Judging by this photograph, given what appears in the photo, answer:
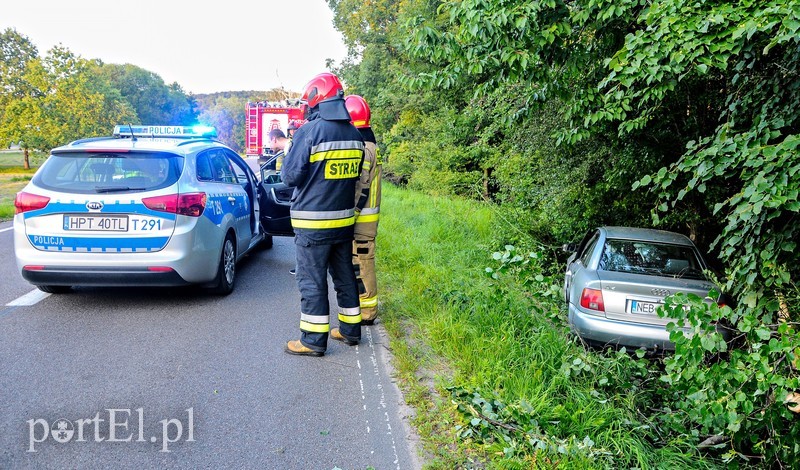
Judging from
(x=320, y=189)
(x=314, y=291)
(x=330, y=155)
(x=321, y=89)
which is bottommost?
(x=314, y=291)

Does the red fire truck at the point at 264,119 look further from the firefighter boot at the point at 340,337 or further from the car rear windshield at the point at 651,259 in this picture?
the car rear windshield at the point at 651,259

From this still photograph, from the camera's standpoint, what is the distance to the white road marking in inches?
216

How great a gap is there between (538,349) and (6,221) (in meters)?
11.7

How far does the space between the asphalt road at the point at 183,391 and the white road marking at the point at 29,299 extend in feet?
0.09

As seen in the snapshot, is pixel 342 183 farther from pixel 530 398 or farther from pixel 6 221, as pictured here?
pixel 6 221

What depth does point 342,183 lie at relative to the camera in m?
4.43

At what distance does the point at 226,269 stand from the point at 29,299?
1.95 meters

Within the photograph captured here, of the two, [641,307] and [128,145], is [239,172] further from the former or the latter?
[641,307]

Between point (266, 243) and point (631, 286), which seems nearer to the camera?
point (631, 286)

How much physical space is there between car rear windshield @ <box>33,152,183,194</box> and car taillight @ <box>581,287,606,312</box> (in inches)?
158

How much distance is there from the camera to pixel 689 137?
6.26 metres

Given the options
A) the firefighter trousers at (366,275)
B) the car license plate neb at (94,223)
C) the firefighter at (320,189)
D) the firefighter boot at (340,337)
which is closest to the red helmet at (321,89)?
the firefighter at (320,189)

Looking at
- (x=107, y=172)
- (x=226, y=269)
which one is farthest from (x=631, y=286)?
(x=107, y=172)

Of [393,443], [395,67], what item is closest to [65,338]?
[393,443]
